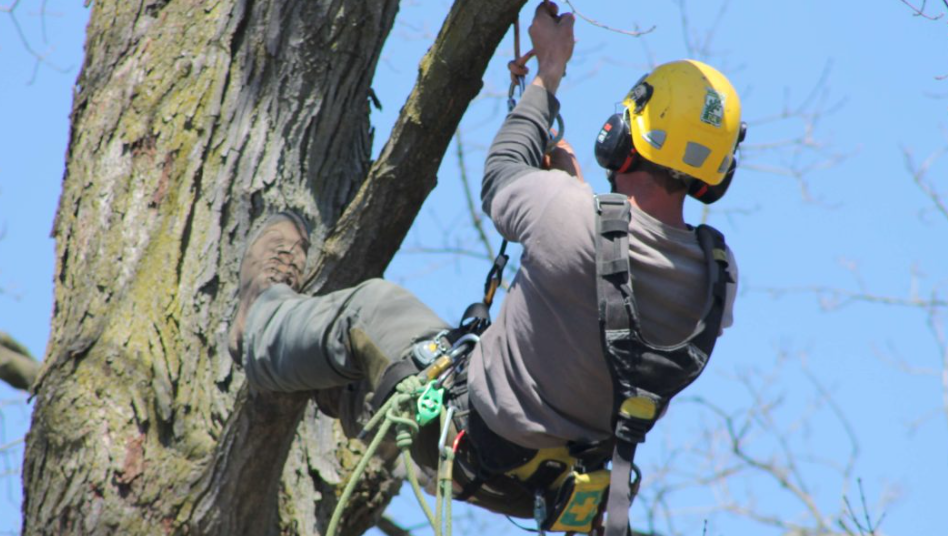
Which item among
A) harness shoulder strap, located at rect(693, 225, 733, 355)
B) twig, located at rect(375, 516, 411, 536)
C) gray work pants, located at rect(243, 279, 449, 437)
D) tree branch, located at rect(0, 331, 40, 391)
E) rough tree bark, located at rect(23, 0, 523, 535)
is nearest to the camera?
harness shoulder strap, located at rect(693, 225, 733, 355)

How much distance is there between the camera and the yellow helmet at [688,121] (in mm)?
3209

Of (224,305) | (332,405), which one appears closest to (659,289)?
(332,405)

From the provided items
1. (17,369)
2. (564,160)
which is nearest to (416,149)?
(564,160)

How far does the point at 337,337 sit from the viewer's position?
3.59m

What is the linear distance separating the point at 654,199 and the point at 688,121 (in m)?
0.21

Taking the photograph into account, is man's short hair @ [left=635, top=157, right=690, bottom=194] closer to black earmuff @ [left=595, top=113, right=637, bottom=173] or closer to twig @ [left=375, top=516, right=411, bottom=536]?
black earmuff @ [left=595, top=113, right=637, bottom=173]

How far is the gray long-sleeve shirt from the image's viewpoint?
3.07 metres

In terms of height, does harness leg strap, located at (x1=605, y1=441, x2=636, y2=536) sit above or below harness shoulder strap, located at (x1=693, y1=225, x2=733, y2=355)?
below

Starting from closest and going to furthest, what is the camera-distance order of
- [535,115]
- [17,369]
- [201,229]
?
[535,115]
[201,229]
[17,369]

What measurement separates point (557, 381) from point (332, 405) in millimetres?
1016

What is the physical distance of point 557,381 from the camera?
317 cm

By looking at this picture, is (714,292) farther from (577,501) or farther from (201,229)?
(201,229)

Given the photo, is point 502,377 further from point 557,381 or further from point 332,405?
point 332,405

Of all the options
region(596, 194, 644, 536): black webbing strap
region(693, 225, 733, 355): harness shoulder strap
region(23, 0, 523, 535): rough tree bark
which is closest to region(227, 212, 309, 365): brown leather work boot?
region(23, 0, 523, 535): rough tree bark
